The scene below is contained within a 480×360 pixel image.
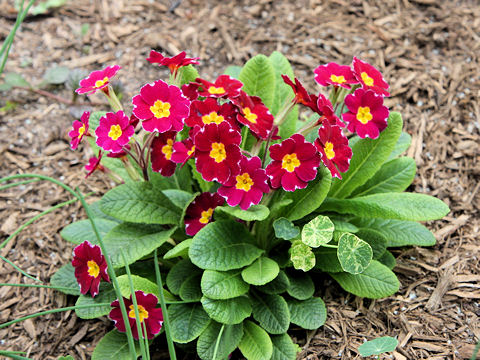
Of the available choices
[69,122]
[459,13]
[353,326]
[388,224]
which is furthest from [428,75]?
[69,122]

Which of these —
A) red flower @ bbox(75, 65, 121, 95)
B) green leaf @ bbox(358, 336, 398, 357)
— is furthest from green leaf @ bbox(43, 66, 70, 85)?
green leaf @ bbox(358, 336, 398, 357)

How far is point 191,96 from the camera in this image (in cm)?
240

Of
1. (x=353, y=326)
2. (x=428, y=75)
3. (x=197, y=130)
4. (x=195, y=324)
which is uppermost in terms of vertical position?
(x=197, y=130)

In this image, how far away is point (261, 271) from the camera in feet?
7.64

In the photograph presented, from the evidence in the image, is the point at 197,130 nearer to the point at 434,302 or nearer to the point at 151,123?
the point at 151,123

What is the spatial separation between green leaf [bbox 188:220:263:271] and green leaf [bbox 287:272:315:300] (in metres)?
0.23

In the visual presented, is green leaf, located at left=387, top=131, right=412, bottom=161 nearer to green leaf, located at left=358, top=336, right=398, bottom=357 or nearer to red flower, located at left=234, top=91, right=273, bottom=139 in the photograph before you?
red flower, located at left=234, top=91, right=273, bottom=139

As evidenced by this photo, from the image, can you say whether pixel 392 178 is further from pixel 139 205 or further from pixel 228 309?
pixel 139 205

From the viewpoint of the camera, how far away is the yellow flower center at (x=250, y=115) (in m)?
2.29

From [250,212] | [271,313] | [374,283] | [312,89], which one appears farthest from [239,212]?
[312,89]

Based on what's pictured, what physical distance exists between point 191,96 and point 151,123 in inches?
12.8

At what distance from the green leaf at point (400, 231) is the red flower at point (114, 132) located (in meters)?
1.29

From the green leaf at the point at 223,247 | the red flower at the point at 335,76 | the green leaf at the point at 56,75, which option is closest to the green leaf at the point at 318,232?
the green leaf at the point at 223,247

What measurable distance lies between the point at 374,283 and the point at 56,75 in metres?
2.75
